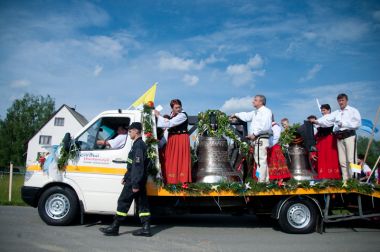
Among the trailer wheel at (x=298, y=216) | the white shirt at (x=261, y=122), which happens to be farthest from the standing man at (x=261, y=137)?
the trailer wheel at (x=298, y=216)

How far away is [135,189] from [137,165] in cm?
43

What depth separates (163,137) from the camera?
7535 millimetres

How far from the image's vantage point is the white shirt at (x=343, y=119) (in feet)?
24.1

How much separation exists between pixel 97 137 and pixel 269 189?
366cm

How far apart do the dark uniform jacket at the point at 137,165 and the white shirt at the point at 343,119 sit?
389cm

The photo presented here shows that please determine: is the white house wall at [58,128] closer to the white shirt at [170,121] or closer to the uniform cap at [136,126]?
the white shirt at [170,121]

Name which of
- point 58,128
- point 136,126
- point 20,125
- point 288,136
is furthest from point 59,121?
point 288,136

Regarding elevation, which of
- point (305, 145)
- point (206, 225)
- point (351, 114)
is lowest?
point (206, 225)

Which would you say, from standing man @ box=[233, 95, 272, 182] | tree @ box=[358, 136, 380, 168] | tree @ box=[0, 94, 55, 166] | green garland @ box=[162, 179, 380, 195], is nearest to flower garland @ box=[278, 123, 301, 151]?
standing man @ box=[233, 95, 272, 182]

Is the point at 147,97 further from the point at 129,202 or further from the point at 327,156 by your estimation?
the point at 327,156

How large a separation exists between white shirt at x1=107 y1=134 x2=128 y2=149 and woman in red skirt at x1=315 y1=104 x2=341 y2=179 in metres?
4.34

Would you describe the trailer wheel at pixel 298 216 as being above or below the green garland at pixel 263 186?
below

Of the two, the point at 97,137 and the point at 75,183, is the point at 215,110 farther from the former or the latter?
the point at 75,183

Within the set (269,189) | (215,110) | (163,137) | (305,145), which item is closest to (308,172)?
(305,145)
